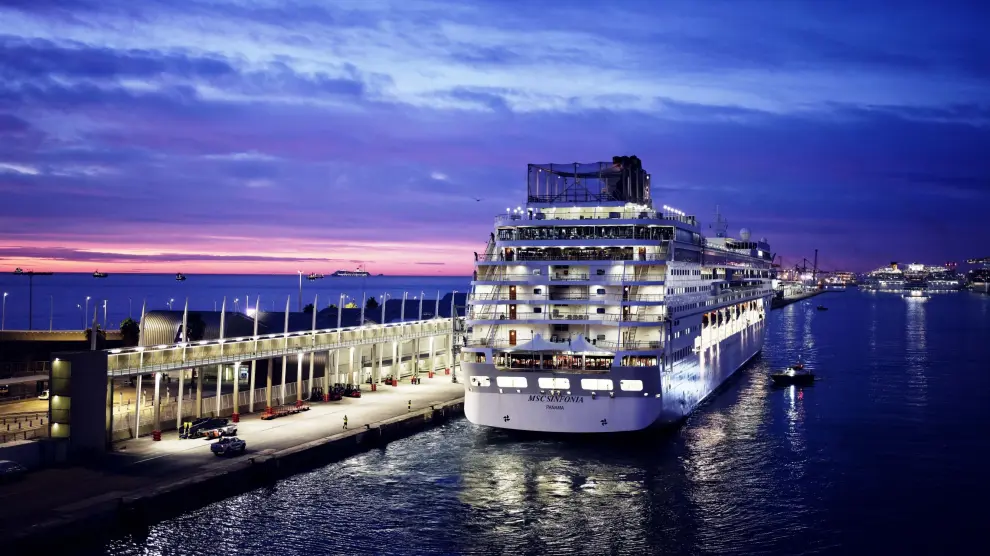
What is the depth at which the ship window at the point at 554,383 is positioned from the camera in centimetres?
4641

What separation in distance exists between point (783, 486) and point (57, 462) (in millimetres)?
35295

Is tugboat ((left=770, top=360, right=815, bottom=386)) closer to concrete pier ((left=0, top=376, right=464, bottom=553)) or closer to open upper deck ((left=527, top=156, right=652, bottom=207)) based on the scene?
open upper deck ((left=527, top=156, right=652, bottom=207))

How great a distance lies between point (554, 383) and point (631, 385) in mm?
4308

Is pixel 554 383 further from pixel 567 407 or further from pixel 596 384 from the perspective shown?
pixel 596 384

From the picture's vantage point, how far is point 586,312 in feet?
167

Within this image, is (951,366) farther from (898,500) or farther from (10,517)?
(10,517)

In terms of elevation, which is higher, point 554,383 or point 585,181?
point 585,181

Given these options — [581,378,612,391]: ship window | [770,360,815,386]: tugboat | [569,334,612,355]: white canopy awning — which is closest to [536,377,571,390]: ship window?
[581,378,612,391]: ship window

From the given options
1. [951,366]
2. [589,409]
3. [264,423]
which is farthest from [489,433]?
[951,366]

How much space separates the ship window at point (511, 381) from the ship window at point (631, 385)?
Answer: 5.50m

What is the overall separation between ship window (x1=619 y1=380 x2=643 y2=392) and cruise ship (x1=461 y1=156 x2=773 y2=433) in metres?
0.08

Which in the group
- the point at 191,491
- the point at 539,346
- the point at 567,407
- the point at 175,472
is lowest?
the point at 191,491

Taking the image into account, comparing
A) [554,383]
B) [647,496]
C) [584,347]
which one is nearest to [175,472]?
[554,383]

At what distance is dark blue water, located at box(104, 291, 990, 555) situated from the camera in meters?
33.7
